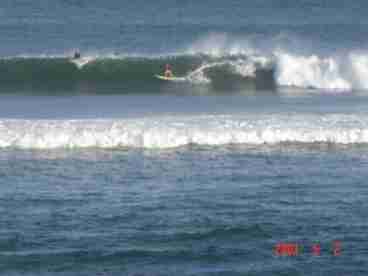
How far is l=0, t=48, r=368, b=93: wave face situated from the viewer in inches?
2128

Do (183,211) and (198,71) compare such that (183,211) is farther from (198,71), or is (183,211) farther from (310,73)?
(310,73)

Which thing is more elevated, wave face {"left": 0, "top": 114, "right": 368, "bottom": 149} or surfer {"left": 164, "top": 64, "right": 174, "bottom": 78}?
surfer {"left": 164, "top": 64, "right": 174, "bottom": 78}

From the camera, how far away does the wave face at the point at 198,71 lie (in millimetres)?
54062

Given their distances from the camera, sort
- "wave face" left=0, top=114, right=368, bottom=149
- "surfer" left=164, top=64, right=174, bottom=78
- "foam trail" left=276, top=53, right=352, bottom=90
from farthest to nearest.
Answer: "foam trail" left=276, top=53, right=352, bottom=90, "surfer" left=164, top=64, right=174, bottom=78, "wave face" left=0, top=114, right=368, bottom=149

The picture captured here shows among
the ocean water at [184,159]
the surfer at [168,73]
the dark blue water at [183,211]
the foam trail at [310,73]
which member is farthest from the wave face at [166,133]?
the foam trail at [310,73]

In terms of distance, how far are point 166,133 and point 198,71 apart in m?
17.1

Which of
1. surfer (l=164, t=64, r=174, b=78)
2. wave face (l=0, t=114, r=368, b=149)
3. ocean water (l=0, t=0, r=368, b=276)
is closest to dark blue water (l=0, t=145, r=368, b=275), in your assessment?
ocean water (l=0, t=0, r=368, b=276)

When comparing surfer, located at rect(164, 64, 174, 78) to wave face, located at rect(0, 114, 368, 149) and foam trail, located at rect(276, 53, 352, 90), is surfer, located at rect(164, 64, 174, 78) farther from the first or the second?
wave face, located at rect(0, 114, 368, 149)

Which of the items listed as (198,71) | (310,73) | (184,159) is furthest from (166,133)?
(310,73)

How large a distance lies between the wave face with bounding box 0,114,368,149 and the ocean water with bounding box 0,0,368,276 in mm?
45

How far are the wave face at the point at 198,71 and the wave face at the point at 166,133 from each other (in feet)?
39.6

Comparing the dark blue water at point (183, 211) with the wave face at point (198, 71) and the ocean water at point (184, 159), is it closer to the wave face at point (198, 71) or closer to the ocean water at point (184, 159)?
the ocean water at point (184, 159)

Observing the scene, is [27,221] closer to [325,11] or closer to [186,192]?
[186,192]

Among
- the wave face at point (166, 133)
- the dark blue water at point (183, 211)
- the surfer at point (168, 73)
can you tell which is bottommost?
the dark blue water at point (183, 211)
